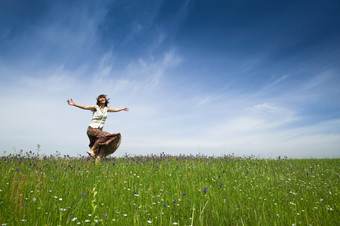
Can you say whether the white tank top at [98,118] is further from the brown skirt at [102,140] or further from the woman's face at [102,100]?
the woman's face at [102,100]

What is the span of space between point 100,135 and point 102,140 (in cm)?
25

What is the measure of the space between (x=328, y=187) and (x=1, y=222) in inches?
300

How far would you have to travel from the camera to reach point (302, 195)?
203 inches

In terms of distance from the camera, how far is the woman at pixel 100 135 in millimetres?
9875

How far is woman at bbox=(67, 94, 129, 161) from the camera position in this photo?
389 inches

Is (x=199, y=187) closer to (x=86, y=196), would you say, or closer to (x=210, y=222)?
(x=210, y=222)

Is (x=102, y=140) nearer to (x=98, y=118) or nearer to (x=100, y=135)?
(x=100, y=135)

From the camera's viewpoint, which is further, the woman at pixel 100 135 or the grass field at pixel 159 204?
the woman at pixel 100 135

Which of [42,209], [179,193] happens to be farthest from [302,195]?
[42,209]

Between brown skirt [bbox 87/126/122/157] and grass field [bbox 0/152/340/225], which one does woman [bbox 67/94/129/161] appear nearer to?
brown skirt [bbox 87/126/122/157]

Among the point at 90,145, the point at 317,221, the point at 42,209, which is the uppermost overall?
the point at 90,145

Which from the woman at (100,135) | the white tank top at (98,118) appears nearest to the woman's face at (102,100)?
the woman at (100,135)

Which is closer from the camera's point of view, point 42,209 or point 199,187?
point 42,209

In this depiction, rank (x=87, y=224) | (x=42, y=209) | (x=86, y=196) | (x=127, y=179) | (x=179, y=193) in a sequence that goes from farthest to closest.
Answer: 1. (x=127, y=179)
2. (x=179, y=193)
3. (x=86, y=196)
4. (x=42, y=209)
5. (x=87, y=224)
